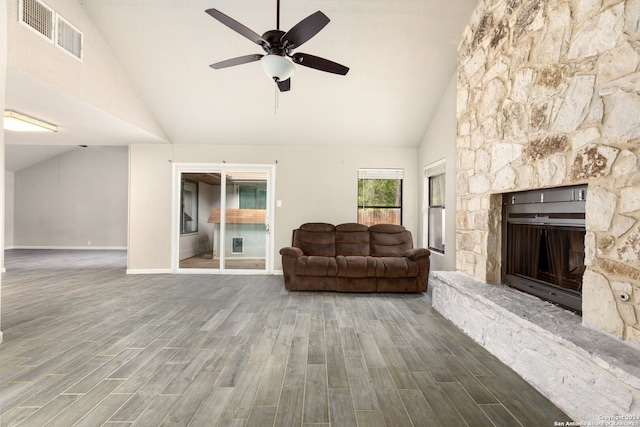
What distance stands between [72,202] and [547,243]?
1183 cm

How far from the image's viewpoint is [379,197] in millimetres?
5848

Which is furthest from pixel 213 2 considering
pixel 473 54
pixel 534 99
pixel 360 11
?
pixel 534 99

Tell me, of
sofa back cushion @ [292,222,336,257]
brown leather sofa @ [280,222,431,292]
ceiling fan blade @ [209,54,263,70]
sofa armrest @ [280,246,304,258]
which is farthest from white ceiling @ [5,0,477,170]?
brown leather sofa @ [280,222,431,292]

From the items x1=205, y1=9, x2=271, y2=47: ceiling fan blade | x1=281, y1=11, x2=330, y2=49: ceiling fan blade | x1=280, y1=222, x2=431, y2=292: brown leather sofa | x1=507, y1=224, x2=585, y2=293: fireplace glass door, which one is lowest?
x1=280, y1=222, x2=431, y2=292: brown leather sofa

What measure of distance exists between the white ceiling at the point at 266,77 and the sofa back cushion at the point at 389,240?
5.39ft

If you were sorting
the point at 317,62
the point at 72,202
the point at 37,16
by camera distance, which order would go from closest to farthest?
the point at 317,62
the point at 37,16
the point at 72,202

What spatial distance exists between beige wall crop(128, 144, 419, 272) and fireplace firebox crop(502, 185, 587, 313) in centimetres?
278

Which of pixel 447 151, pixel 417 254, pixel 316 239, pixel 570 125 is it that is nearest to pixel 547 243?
pixel 570 125

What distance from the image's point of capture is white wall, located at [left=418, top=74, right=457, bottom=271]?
168 inches

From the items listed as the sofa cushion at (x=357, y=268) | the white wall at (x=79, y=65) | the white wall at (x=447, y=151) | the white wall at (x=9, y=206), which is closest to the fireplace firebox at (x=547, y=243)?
the white wall at (x=447, y=151)

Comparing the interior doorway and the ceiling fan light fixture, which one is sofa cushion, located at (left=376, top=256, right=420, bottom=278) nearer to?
the interior doorway

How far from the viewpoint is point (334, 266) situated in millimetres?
4379

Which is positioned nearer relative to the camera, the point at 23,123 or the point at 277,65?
the point at 277,65

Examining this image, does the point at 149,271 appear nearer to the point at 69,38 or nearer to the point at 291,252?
the point at 291,252
